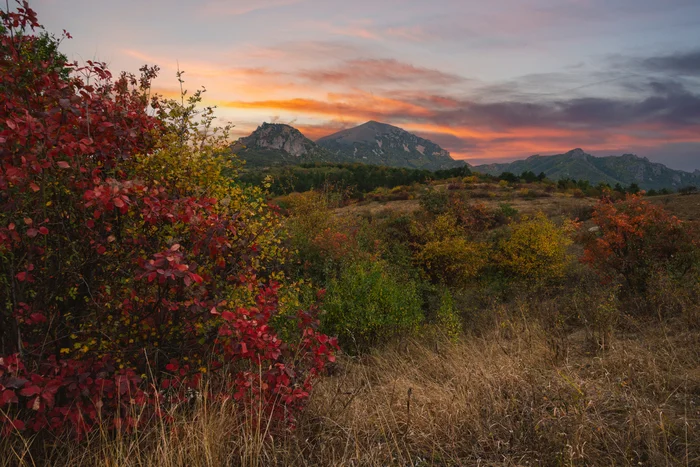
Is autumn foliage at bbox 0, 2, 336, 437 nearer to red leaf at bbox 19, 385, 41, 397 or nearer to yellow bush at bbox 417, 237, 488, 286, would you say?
red leaf at bbox 19, 385, 41, 397

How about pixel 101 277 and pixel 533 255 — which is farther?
pixel 533 255

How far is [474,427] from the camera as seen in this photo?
11.2ft

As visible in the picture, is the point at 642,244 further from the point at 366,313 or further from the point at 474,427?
the point at 474,427

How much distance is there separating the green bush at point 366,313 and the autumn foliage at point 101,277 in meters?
3.34

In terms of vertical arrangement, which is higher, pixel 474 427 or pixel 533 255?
pixel 533 255

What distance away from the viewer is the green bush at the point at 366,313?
692 cm

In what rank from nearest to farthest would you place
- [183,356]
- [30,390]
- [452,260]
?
[30,390]
[183,356]
[452,260]

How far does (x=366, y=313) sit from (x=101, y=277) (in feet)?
14.7

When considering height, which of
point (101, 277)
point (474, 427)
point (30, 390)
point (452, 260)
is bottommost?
point (474, 427)

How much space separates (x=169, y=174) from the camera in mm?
3711

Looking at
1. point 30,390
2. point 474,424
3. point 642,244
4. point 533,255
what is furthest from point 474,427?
point 533,255

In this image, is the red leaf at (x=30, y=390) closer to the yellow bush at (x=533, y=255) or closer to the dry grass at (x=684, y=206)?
the yellow bush at (x=533, y=255)

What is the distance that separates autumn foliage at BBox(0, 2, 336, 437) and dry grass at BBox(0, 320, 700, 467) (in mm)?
229

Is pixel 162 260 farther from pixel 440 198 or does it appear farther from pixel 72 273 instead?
pixel 440 198
